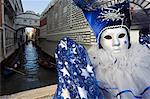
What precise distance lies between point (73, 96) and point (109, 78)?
17 cm

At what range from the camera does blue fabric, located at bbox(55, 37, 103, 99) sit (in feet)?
2.63

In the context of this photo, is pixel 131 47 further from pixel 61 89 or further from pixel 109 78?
pixel 61 89

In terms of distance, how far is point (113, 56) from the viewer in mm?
985

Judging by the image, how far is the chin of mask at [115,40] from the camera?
0.96 m

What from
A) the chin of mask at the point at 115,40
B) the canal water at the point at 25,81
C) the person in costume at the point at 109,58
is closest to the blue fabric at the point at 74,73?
the person in costume at the point at 109,58

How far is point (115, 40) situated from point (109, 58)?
69mm

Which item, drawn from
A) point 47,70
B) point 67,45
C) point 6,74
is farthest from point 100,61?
point 47,70

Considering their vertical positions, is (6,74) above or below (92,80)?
below

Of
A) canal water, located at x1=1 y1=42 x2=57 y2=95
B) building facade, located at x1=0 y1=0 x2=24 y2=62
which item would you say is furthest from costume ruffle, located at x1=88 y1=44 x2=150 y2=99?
building facade, located at x1=0 y1=0 x2=24 y2=62

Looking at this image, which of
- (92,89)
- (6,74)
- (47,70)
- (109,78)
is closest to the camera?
(92,89)

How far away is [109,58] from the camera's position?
0.99 meters

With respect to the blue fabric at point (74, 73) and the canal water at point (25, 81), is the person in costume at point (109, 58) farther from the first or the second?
the canal water at point (25, 81)

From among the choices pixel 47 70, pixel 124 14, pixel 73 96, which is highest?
pixel 124 14

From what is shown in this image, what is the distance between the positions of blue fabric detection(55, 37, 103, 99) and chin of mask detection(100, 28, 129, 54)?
0.11m
